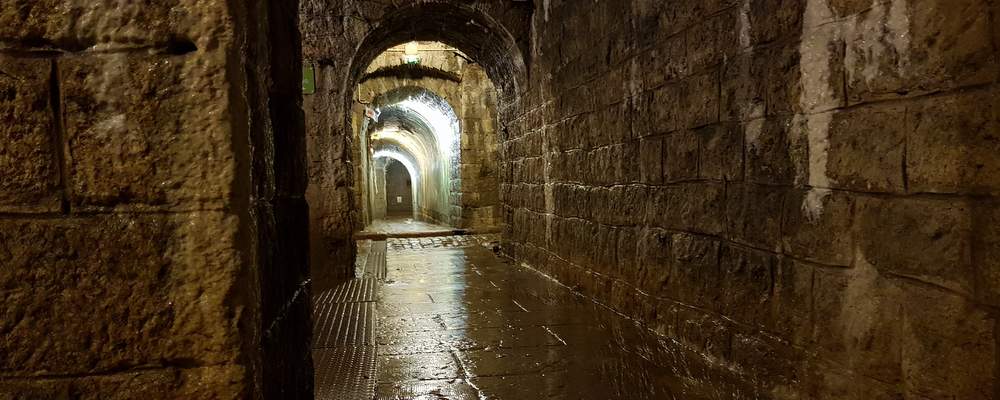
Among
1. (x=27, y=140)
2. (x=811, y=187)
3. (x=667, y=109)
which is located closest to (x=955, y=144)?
(x=811, y=187)

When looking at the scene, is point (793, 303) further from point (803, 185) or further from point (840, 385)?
point (803, 185)

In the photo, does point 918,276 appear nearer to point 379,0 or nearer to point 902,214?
point 902,214

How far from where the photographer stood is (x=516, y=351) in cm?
324

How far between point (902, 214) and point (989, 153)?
33cm

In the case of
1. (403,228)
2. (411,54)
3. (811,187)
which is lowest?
(403,228)

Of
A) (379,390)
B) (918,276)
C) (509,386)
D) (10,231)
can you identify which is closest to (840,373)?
(918,276)

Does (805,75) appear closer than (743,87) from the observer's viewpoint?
Yes

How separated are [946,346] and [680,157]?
1682 mm

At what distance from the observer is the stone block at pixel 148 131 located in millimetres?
1233

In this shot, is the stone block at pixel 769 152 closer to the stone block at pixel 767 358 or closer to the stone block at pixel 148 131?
the stone block at pixel 767 358

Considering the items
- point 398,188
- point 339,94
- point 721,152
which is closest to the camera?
point 721,152

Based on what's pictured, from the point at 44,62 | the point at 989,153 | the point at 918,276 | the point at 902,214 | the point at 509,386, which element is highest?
the point at 44,62

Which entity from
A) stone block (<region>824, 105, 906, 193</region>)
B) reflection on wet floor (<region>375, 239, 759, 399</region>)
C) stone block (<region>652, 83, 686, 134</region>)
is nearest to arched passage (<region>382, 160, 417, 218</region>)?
reflection on wet floor (<region>375, 239, 759, 399</region>)

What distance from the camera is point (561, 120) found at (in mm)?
5117
